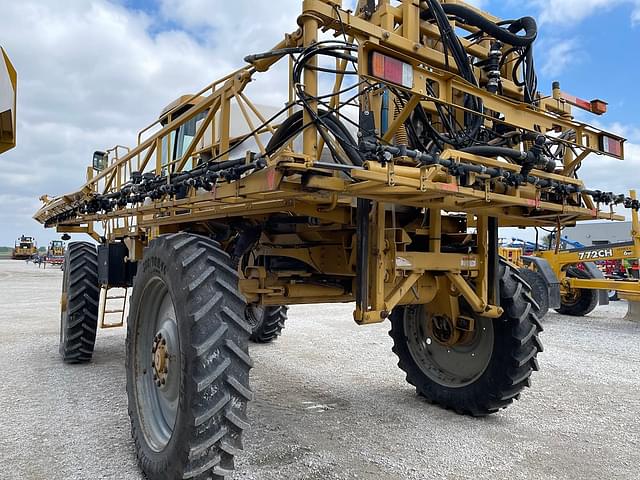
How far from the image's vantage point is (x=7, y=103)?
6.67 ft

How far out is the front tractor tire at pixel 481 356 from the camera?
4145 millimetres

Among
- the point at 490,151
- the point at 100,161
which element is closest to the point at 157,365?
the point at 490,151

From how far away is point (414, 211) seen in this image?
3996 mm

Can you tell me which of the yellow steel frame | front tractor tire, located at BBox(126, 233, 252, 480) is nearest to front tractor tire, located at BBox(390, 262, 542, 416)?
front tractor tire, located at BBox(126, 233, 252, 480)

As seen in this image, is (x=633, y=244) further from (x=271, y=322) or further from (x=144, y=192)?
(x=144, y=192)

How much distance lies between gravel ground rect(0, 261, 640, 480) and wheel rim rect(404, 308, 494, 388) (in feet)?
1.07

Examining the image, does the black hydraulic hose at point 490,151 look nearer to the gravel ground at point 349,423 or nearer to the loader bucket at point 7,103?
the gravel ground at point 349,423

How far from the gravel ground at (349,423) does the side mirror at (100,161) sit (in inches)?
96.2

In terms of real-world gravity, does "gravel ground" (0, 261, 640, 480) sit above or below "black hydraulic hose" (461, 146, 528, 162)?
below

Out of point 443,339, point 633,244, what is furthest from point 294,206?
point 633,244

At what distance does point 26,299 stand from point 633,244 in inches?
611

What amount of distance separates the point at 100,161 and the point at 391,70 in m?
5.29

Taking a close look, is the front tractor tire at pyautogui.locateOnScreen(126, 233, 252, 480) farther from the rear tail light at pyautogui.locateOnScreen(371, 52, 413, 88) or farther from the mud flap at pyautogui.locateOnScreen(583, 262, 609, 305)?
the mud flap at pyautogui.locateOnScreen(583, 262, 609, 305)

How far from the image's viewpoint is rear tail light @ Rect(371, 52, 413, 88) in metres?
2.36
